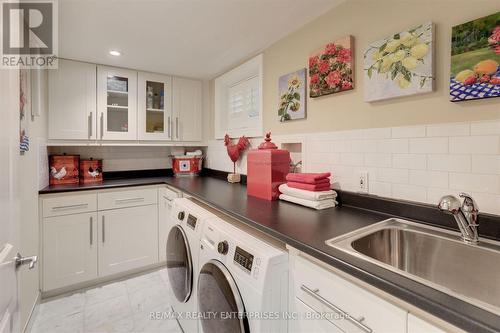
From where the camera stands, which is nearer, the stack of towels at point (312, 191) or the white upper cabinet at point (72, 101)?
the stack of towels at point (312, 191)

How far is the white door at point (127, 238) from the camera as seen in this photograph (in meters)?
2.23

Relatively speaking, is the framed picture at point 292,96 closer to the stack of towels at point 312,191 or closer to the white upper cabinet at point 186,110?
the stack of towels at point 312,191

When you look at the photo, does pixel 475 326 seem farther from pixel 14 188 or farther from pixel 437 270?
pixel 14 188

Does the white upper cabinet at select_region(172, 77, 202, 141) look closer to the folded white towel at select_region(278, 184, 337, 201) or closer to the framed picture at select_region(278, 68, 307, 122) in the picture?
the framed picture at select_region(278, 68, 307, 122)

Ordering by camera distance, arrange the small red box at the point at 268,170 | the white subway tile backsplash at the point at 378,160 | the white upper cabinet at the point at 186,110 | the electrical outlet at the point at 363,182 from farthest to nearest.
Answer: the white upper cabinet at the point at 186,110, the small red box at the point at 268,170, the electrical outlet at the point at 363,182, the white subway tile backsplash at the point at 378,160

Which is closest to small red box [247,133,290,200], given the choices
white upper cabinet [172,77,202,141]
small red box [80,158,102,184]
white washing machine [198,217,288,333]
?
white washing machine [198,217,288,333]

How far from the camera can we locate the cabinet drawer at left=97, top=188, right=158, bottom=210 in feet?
7.29

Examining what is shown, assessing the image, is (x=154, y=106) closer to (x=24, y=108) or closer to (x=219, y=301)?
(x=24, y=108)

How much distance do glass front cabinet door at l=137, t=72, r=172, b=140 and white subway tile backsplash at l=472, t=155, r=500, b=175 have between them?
259 centimetres

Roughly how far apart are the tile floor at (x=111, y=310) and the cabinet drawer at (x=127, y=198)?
27.8 inches

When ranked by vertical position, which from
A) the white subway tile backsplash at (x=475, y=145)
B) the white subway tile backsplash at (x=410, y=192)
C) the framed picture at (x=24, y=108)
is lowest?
the white subway tile backsplash at (x=410, y=192)

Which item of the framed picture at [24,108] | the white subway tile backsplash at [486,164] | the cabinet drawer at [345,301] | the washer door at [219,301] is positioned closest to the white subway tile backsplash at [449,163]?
the white subway tile backsplash at [486,164]

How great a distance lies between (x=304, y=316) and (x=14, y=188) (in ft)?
3.54

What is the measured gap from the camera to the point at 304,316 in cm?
88
